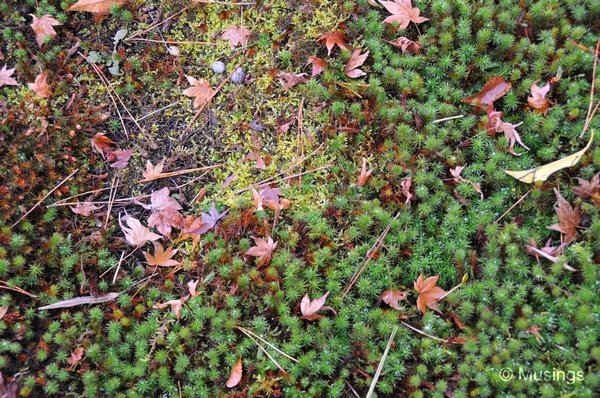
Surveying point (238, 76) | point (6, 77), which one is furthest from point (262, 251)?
point (6, 77)

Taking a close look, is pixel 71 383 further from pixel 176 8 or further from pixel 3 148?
pixel 176 8

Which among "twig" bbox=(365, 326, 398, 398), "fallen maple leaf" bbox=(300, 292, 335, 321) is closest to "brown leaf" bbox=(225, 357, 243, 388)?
"fallen maple leaf" bbox=(300, 292, 335, 321)

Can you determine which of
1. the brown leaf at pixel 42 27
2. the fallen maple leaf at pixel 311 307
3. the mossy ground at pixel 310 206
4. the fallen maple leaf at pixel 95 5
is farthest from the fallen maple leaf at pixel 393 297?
the brown leaf at pixel 42 27

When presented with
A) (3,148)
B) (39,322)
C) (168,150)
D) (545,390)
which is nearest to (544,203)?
(545,390)

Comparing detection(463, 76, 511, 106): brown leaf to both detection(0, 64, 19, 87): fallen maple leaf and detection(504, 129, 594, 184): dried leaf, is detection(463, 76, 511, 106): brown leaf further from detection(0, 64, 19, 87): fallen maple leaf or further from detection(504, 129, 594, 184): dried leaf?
detection(0, 64, 19, 87): fallen maple leaf

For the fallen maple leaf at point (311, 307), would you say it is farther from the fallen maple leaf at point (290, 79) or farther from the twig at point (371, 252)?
the fallen maple leaf at point (290, 79)
